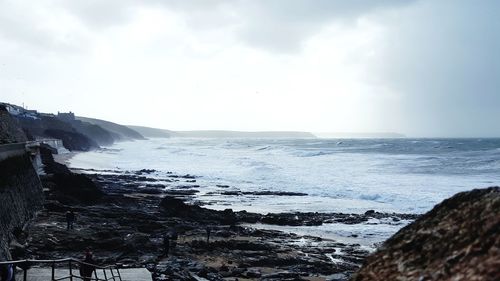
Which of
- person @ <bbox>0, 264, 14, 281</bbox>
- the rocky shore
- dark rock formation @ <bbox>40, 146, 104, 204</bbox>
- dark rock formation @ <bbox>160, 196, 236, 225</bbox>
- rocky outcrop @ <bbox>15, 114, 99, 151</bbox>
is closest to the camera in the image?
person @ <bbox>0, 264, 14, 281</bbox>

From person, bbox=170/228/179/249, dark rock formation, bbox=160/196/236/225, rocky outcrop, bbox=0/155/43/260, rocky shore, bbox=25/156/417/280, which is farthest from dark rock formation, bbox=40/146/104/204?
person, bbox=170/228/179/249

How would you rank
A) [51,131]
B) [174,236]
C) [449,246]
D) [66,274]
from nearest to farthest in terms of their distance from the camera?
[449,246], [66,274], [174,236], [51,131]

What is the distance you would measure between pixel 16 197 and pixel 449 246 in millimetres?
21221

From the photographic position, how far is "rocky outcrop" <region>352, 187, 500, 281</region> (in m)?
3.44

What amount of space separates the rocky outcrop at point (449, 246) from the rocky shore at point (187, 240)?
35.9 ft

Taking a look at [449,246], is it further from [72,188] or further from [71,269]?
[72,188]

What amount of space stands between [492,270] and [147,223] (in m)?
22.6

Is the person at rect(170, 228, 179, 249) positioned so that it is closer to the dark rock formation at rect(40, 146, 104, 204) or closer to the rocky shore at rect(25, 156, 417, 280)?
the rocky shore at rect(25, 156, 417, 280)

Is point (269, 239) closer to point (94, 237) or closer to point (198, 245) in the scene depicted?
point (198, 245)

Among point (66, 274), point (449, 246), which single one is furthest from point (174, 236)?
point (449, 246)

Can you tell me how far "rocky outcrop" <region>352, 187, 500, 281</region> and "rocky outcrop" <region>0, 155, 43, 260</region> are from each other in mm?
12888

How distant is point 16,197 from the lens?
838 inches

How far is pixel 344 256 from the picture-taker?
19.4m

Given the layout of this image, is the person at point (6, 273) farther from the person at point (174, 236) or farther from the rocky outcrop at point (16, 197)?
the person at point (174, 236)
